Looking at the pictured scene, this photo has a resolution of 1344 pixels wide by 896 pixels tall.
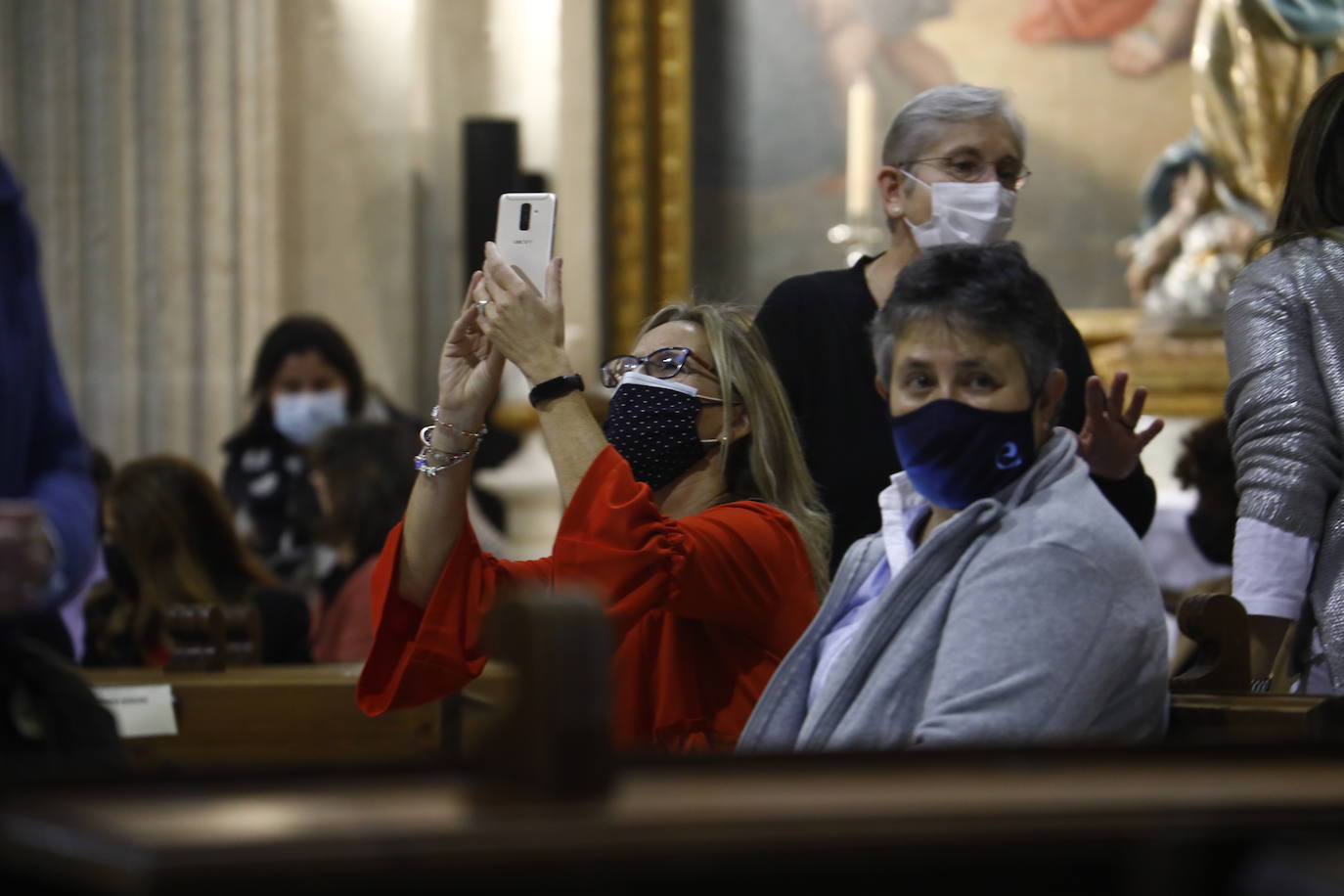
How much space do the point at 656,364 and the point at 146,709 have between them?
4.69 ft

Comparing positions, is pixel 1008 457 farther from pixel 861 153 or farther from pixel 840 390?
pixel 861 153

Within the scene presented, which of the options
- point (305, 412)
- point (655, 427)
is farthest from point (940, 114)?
point (305, 412)

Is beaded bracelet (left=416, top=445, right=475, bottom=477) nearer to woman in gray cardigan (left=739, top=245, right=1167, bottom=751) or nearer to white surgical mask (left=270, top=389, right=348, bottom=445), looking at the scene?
woman in gray cardigan (left=739, top=245, right=1167, bottom=751)

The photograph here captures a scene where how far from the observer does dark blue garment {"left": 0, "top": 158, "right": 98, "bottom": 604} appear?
203cm

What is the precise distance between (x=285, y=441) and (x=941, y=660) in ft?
15.6

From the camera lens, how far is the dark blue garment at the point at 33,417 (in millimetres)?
2033

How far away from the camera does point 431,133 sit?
8914 mm

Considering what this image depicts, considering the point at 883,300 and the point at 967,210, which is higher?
the point at 967,210

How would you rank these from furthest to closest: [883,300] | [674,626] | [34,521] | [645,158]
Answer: [645,158] < [883,300] < [674,626] < [34,521]

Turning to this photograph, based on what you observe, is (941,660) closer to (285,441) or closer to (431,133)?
(285,441)

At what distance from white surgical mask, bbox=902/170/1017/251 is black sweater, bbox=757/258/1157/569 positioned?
21cm

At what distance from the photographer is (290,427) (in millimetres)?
6773

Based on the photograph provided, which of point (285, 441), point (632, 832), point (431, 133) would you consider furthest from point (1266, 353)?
point (431, 133)

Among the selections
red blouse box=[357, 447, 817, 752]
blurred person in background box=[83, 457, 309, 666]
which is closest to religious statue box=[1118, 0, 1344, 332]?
blurred person in background box=[83, 457, 309, 666]
